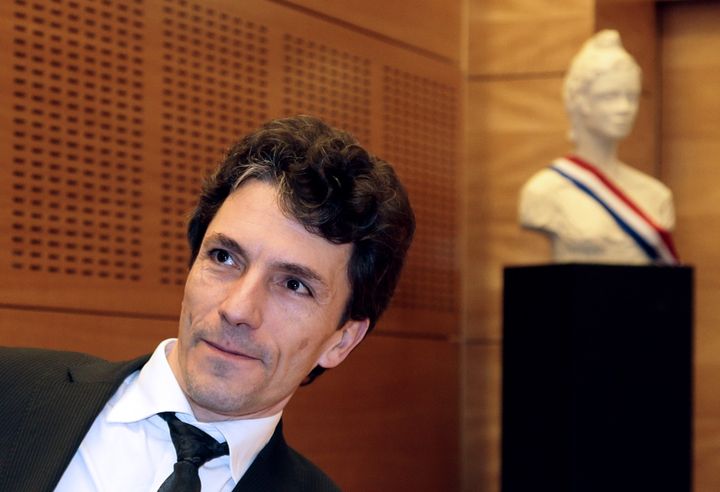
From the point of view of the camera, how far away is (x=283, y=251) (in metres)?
1.93

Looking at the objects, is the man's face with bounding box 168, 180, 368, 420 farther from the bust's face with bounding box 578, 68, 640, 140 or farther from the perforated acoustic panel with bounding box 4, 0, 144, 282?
the bust's face with bounding box 578, 68, 640, 140

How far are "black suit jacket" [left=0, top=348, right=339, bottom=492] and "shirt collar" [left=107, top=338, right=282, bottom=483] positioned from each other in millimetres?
23

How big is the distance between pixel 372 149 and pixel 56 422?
3.85m

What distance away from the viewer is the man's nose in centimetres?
186

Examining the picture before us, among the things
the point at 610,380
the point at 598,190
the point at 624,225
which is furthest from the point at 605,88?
the point at 610,380

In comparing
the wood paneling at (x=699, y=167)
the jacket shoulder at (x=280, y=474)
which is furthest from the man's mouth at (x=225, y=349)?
the wood paneling at (x=699, y=167)

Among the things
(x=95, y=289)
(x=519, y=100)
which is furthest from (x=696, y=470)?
(x=95, y=289)

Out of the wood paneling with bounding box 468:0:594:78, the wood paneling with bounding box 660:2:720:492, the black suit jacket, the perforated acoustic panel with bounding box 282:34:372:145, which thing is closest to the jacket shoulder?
the black suit jacket

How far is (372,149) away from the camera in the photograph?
5.63m

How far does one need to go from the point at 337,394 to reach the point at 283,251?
11.5ft

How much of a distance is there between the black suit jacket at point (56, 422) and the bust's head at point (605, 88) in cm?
308

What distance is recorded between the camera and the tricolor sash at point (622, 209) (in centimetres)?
483

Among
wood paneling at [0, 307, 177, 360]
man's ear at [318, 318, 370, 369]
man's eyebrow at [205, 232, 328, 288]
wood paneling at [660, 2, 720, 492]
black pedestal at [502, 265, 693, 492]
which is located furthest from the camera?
wood paneling at [660, 2, 720, 492]

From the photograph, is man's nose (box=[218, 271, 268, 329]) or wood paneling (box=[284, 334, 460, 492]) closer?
man's nose (box=[218, 271, 268, 329])
